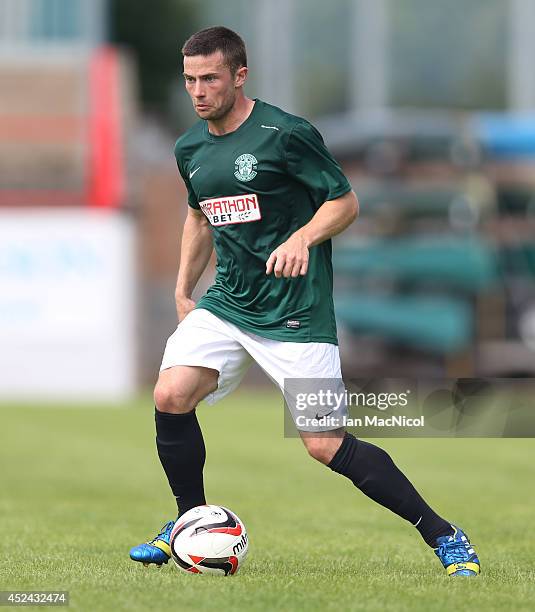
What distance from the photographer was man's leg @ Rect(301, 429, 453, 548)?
20.0 feet

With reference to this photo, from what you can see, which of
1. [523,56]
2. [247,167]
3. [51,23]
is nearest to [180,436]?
[247,167]

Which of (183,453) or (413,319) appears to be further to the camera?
(413,319)

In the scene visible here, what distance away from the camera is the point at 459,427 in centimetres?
638

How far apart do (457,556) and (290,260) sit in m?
1.40

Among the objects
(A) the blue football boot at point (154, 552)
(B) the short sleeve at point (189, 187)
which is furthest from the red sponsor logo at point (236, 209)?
(A) the blue football boot at point (154, 552)

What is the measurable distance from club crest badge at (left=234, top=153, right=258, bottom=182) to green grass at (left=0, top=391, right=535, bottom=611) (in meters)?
1.63

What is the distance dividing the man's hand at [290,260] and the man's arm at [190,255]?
31.4 inches

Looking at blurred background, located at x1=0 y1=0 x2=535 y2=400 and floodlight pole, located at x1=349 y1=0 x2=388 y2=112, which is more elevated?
floodlight pole, located at x1=349 y1=0 x2=388 y2=112

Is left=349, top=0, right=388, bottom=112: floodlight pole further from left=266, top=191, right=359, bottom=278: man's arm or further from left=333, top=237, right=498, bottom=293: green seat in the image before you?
left=266, top=191, right=359, bottom=278: man's arm

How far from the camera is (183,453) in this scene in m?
6.31

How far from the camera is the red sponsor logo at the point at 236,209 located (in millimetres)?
Result: 6195

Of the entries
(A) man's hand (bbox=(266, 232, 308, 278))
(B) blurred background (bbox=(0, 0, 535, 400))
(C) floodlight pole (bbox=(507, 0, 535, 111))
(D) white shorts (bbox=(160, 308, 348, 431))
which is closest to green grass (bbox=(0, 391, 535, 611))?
(D) white shorts (bbox=(160, 308, 348, 431))

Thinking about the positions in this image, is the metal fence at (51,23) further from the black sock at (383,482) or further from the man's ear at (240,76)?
the black sock at (383,482)

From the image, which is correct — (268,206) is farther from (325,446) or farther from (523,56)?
(523,56)
